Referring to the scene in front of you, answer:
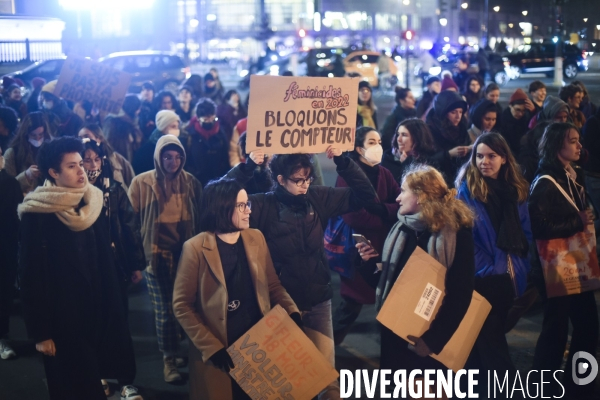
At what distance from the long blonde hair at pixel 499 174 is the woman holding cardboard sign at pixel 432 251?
799 mm

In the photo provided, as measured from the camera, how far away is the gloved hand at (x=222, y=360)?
378 centimetres

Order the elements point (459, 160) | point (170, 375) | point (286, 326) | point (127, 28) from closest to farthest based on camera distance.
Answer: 1. point (286, 326)
2. point (170, 375)
3. point (459, 160)
4. point (127, 28)

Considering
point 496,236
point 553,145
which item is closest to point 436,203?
point 496,236

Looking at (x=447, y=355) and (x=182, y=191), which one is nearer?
(x=447, y=355)

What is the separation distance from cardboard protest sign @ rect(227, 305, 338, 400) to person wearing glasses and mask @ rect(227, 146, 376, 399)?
21.9 inches

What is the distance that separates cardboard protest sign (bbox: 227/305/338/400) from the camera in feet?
12.6

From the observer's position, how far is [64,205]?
13.7 ft

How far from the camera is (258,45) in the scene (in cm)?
9944

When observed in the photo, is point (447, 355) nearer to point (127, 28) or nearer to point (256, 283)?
point (256, 283)

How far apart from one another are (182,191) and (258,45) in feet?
315

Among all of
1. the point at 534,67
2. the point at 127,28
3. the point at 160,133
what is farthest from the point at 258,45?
the point at 160,133

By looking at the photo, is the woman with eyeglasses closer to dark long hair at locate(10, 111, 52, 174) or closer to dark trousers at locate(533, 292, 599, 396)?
dark trousers at locate(533, 292, 599, 396)

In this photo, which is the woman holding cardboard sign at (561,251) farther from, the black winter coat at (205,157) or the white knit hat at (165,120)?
the black winter coat at (205,157)

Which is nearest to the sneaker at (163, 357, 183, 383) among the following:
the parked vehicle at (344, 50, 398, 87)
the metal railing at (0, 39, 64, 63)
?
the metal railing at (0, 39, 64, 63)
